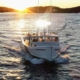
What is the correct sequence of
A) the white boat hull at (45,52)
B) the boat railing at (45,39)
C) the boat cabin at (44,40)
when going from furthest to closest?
1. the boat railing at (45,39)
2. the boat cabin at (44,40)
3. the white boat hull at (45,52)

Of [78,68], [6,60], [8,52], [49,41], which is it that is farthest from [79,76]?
[8,52]

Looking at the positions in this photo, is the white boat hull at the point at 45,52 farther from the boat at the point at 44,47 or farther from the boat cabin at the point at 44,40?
the boat cabin at the point at 44,40

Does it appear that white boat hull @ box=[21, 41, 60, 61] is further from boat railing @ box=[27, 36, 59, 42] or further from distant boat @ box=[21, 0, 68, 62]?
boat railing @ box=[27, 36, 59, 42]

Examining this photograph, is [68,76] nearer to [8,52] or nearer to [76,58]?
[76,58]

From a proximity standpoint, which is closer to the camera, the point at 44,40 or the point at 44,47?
the point at 44,47

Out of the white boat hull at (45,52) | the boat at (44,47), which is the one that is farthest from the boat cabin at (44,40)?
the white boat hull at (45,52)

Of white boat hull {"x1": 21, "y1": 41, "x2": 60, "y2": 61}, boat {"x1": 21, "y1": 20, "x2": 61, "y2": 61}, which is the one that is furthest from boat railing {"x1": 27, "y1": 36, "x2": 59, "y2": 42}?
white boat hull {"x1": 21, "y1": 41, "x2": 60, "y2": 61}

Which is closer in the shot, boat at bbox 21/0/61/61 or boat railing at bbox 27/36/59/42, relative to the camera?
boat at bbox 21/0/61/61

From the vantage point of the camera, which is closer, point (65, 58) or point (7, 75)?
point (7, 75)

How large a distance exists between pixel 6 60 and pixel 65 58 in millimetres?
12947

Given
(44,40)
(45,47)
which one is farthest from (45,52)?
(44,40)

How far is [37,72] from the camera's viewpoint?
33.4 meters

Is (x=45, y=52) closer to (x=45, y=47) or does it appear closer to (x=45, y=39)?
(x=45, y=47)

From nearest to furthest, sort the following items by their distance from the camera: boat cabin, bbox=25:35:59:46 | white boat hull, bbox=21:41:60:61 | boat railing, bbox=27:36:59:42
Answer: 1. white boat hull, bbox=21:41:60:61
2. boat cabin, bbox=25:35:59:46
3. boat railing, bbox=27:36:59:42
